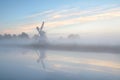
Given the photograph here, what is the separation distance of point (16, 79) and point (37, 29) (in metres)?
46.6

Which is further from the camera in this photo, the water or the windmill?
the windmill

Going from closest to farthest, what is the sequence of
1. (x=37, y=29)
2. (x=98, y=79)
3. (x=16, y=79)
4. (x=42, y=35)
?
(x=16, y=79), (x=98, y=79), (x=42, y=35), (x=37, y=29)

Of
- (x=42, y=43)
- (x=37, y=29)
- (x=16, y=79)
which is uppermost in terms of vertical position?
(x=37, y=29)

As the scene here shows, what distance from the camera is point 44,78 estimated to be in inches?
480

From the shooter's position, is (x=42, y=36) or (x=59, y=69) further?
(x=42, y=36)

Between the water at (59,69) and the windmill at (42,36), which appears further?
the windmill at (42,36)

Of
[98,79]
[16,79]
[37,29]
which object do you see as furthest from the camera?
[37,29]

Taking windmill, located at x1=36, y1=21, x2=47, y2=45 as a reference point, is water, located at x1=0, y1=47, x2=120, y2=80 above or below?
below

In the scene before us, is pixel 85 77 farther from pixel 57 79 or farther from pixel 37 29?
pixel 37 29

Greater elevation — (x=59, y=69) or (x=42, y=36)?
(x=42, y=36)

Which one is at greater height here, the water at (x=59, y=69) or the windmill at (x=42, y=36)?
the windmill at (x=42, y=36)

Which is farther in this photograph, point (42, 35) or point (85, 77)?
point (42, 35)

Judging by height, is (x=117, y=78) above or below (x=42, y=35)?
below

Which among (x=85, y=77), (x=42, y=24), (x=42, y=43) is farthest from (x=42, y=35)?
(x=85, y=77)
